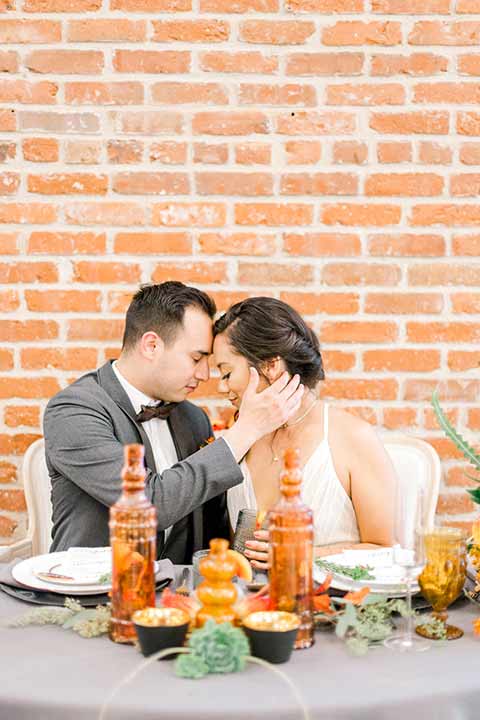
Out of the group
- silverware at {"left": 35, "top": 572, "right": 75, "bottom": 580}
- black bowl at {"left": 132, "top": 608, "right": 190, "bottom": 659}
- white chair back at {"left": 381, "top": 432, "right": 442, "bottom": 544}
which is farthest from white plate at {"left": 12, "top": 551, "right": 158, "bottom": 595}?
white chair back at {"left": 381, "top": 432, "right": 442, "bottom": 544}

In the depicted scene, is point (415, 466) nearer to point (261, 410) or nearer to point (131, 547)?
point (261, 410)

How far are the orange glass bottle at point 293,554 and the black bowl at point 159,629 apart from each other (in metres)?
0.17

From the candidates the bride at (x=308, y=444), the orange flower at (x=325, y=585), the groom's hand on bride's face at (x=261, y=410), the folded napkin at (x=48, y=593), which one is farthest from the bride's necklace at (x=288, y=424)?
the orange flower at (x=325, y=585)

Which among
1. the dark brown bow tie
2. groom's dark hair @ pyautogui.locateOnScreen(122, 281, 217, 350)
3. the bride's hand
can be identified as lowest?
the bride's hand

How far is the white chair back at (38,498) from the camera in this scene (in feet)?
8.44

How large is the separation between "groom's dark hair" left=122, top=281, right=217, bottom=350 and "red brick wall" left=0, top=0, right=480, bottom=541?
0.27m

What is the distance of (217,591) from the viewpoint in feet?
4.36

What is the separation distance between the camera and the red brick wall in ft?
8.70

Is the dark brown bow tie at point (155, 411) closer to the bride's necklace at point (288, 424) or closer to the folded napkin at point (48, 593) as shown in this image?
the bride's necklace at point (288, 424)

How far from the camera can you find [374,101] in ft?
8.77

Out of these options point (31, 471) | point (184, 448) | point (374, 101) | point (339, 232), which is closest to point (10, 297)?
point (31, 471)

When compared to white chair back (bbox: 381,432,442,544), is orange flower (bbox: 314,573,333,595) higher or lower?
higher

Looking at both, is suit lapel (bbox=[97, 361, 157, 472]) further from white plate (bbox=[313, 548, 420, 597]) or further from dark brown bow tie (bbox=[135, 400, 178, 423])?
white plate (bbox=[313, 548, 420, 597])

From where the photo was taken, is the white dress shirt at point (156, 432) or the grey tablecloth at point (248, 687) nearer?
the grey tablecloth at point (248, 687)
